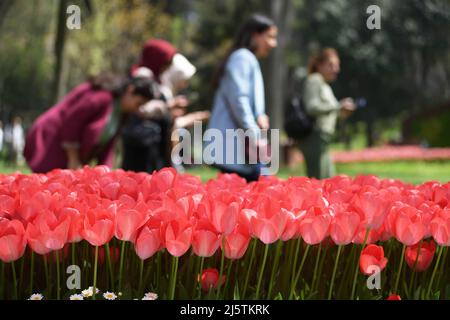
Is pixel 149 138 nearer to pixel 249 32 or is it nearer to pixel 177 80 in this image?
pixel 177 80

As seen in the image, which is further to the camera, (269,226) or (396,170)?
(396,170)

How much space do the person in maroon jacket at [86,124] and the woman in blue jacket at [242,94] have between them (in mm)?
607

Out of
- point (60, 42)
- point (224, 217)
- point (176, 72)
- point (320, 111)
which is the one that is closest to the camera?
point (224, 217)

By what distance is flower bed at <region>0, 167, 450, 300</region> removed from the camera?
2.43 metres

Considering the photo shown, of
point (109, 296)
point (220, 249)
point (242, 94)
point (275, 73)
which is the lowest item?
point (109, 296)

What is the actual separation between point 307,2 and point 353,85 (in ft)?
16.0

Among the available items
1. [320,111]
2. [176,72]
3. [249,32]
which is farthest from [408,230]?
[320,111]

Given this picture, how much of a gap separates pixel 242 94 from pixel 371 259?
3.90m

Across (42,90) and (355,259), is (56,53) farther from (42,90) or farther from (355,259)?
(42,90)

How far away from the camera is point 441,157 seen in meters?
23.1

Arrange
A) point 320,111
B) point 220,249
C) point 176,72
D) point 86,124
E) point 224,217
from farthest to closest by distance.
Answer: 1. point 320,111
2. point 176,72
3. point 86,124
4. point 220,249
5. point 224,217

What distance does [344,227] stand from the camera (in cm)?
251

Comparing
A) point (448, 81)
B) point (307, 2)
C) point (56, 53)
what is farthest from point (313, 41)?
point (56, 53)

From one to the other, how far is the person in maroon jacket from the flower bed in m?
3.40
